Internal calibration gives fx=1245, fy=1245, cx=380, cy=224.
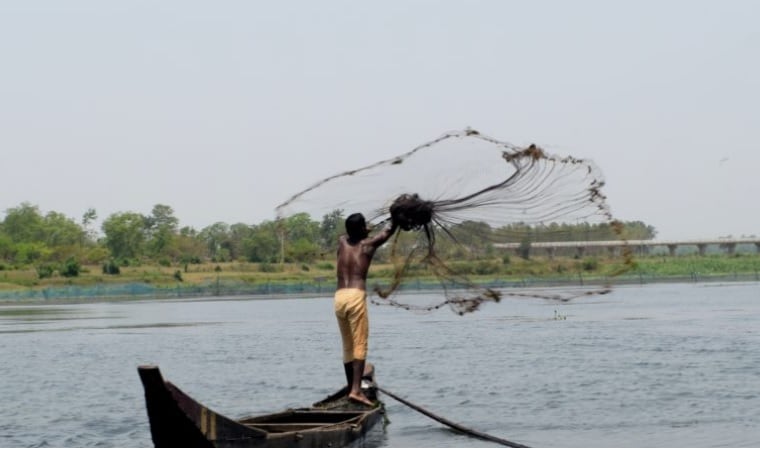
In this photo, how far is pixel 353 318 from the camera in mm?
13719

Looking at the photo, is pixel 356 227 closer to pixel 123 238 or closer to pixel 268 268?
pixel 268 268

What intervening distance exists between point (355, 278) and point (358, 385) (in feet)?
5.58

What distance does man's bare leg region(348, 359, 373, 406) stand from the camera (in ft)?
46.5

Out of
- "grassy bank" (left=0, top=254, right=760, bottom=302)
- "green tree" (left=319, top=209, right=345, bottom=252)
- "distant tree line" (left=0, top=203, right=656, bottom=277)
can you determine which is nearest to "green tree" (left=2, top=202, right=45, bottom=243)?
"distant tree line" (left=0, top=203, right=656, bottom=277)

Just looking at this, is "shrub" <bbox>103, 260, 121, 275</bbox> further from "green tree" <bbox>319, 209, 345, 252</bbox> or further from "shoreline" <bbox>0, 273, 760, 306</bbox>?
"green tree" <bbox>319, 209, 345, 252</bbox>

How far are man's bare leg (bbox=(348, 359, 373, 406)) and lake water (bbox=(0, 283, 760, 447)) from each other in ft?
1.83

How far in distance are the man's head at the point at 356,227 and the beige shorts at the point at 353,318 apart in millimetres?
603

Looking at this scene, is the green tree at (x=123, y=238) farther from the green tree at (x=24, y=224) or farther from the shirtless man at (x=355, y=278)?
the shirtless man at (x=355, y=278)

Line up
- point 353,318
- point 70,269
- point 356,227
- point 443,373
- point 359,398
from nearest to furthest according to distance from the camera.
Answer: point 356,227, point 353,318, point 359,398, point 443,373, point 70,269

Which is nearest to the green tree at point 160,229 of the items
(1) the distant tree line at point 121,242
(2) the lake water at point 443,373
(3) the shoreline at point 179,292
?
(1) the distant tree line at point 121,242

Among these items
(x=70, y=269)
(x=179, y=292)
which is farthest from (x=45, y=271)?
(x=179, y=292)

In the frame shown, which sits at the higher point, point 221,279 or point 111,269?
point 111,269

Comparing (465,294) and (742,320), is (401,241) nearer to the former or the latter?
(465,294)

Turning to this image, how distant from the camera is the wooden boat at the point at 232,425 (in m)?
11.4
